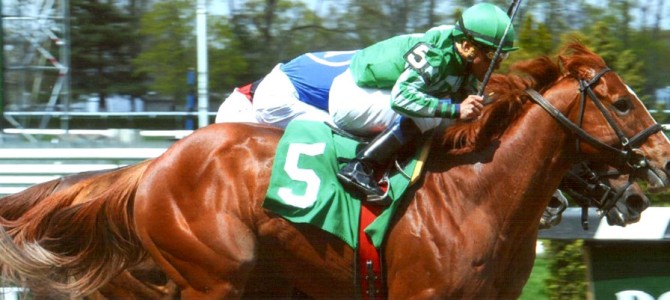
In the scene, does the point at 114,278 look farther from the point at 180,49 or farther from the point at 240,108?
the point at 180,49

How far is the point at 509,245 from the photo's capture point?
4523 millimetres

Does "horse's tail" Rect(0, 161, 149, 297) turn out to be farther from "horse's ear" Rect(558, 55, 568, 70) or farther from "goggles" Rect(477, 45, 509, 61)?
"horse's ear" Rect(558, 55, 568, 70)

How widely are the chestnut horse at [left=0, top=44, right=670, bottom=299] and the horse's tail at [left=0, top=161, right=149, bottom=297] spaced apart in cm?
3

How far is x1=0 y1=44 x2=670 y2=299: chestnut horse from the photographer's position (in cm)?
448

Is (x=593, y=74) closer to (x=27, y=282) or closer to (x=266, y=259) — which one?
(x=266, y=259)

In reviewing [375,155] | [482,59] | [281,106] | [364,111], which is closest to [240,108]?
[281,106]

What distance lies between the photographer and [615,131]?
4.48 meters

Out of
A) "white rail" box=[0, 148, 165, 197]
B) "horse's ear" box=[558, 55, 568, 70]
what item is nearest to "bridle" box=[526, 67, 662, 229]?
"horse's ear" box=[558, 55, 568, 70]

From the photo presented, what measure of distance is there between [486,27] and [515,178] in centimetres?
60

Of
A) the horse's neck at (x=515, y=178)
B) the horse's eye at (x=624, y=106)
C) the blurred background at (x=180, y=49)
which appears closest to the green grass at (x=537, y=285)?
the blurred background at (x=180, y=49)

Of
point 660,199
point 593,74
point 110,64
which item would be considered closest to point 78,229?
point 593,74

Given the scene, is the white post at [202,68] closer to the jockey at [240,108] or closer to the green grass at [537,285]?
the green grass at [537,285]

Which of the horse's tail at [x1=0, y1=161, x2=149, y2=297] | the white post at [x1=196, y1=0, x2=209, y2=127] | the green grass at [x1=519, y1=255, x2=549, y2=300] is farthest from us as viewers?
the white post at [x1=196, y1=0, x2=209, y2=127]

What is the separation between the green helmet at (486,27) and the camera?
4484 mm
